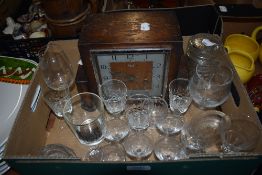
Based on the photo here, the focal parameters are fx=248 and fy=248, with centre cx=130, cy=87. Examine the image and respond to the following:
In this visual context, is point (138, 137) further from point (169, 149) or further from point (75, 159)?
point (75, 159)

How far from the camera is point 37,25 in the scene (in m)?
1.14

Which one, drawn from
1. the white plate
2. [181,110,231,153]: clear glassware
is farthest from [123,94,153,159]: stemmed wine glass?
the white plate

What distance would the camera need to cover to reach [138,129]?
0.72 metres

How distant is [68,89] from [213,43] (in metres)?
0.49

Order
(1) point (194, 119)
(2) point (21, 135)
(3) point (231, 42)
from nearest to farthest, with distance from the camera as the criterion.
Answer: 1. (2) point (21, 135)
2. (1) point (194, 119)
3. (3) point (231, 42)

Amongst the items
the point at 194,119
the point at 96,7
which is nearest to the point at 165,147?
the point at 194,119

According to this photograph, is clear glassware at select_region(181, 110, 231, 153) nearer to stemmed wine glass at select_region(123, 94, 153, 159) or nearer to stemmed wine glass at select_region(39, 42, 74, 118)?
stemmed wine glass at select_region(123, 94, 153, 159)

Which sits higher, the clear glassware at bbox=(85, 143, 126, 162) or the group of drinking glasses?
the group of drinking glasses

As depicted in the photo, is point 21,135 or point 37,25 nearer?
point 21,135

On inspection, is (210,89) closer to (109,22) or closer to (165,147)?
(165,147)

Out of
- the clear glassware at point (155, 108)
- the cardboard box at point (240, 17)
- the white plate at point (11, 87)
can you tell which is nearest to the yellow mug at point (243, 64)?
the cardboard box at point (240, 17)

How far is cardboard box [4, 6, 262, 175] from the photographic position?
1.66ft

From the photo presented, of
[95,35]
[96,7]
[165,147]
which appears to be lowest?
[165,147]

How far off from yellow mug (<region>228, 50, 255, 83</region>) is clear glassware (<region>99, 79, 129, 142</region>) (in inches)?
16.5
